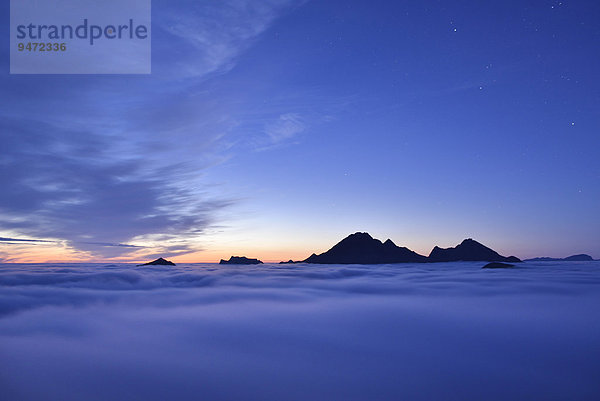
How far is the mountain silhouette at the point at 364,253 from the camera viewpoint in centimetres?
14262

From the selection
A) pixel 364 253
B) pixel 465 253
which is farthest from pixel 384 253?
pixel 465 253

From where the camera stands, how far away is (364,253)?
496ft

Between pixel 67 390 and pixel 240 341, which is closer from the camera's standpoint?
pixel 67 390

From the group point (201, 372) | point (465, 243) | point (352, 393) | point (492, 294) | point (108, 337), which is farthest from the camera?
point (465, 243)

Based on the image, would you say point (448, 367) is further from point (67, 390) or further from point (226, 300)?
point (226, 300)

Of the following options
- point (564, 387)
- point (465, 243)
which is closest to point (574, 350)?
point (564, 387)

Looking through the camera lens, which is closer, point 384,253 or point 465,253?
point 465,253

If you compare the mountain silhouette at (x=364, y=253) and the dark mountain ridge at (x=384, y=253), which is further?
the mountain silhouette at (x=364, y=253)

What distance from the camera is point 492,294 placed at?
9.17 m

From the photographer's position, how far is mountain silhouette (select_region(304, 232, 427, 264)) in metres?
143

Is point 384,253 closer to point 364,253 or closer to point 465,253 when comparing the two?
point 364,253

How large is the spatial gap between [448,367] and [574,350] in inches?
82.2

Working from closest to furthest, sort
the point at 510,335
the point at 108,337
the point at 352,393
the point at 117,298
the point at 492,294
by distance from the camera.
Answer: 1. the point at 352,393
2. the point at 510,335
3. the point at 108,337
4. the point at 492,294
5. the point at 117,298

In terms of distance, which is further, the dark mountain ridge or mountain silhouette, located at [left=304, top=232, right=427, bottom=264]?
mountain silhouette, located at [left=304, top=232, right=427, bottom=264]
